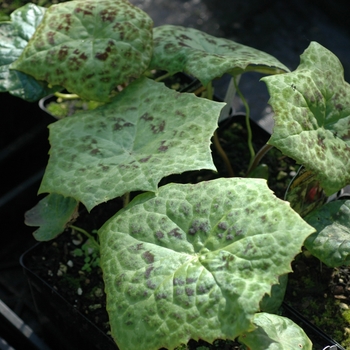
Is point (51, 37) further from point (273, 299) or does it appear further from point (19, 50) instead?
point (273, 299)

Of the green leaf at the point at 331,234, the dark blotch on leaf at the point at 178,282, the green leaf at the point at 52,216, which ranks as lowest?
the green leaf at the point at 52,216

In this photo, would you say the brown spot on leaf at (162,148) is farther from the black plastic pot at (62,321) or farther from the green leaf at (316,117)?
the black plastic pot at (62,321)

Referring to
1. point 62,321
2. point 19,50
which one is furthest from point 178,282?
point 19,50

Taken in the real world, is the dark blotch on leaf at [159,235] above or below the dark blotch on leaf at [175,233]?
below

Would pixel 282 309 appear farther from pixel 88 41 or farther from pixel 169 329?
pixel 88 41

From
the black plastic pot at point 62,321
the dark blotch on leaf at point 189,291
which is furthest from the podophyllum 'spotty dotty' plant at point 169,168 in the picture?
the black plastic pot at point 62,321
